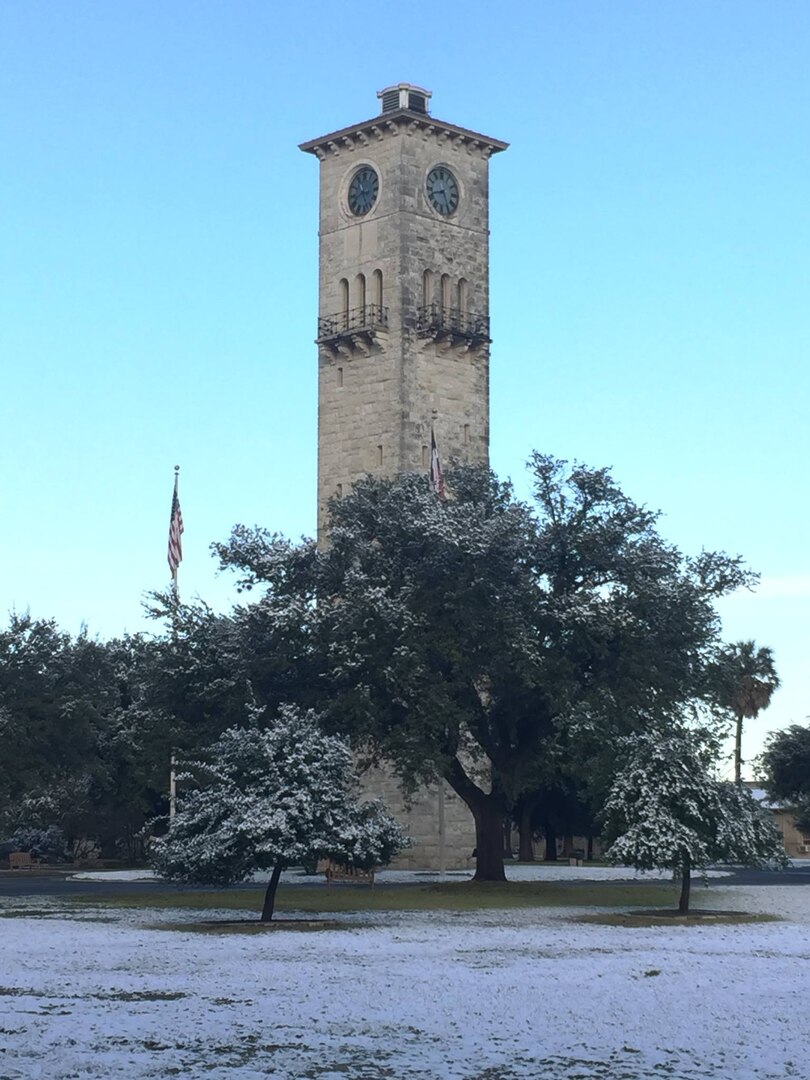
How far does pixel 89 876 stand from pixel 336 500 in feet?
65.1

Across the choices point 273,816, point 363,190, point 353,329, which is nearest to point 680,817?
point 273,816

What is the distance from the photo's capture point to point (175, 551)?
6125cm

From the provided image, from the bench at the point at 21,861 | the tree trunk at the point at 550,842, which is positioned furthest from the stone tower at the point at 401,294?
the tree trunk at the point at 550,842

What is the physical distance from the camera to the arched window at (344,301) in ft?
239

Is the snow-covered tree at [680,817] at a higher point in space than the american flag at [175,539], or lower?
lower

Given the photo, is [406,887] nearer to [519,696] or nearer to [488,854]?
[488,854]

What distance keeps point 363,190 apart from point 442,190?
3.24 meters

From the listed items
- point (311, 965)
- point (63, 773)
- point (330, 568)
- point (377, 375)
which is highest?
point (377, 375)

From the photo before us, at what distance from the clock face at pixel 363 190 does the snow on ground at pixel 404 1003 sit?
43101 millimetres

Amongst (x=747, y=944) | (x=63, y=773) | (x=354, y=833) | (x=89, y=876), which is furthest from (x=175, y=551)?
(x=747, y=944)

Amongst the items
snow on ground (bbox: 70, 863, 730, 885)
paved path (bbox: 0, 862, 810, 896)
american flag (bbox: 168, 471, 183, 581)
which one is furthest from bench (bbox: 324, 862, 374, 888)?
american flag (bbox: 168, 471, 183, 581)

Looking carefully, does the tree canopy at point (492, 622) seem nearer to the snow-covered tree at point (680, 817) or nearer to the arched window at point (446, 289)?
the snow-covered tree at point (680, 817)

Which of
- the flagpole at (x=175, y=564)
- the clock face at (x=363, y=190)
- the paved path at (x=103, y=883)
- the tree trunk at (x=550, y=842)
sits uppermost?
the clock face at (x=363, y=190)

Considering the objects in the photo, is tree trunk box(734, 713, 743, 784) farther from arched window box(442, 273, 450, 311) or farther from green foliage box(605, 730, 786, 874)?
green foliage box(605, 730, 786, 874)
